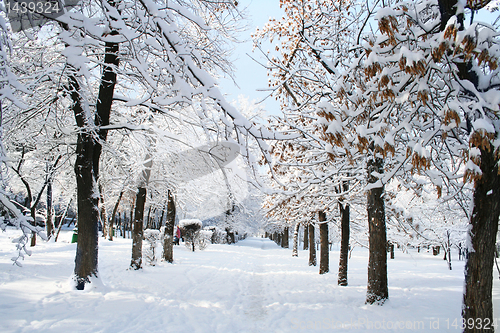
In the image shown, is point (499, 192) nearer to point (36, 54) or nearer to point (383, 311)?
point (383, 311)

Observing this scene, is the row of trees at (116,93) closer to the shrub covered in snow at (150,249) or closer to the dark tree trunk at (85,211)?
the dark tree trunk at (85,211)

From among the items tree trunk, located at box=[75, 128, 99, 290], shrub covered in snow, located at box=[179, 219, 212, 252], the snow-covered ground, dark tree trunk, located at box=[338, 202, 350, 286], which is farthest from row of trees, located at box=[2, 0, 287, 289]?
shrub covered in snow, located at box=[179, 219, 212, 252]

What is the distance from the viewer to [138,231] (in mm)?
10422

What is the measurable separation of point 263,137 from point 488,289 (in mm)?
3489

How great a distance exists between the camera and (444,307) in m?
6.66

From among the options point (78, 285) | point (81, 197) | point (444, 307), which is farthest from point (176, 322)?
point (444, 307)

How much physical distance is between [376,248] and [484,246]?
3377 mm

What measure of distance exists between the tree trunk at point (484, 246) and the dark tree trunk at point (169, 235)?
1106 cm

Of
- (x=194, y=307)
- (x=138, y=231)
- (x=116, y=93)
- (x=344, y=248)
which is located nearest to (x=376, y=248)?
(x=344, y=248)

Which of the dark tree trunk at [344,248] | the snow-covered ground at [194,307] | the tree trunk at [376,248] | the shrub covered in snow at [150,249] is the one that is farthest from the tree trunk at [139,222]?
the tree trunk at [376,248]

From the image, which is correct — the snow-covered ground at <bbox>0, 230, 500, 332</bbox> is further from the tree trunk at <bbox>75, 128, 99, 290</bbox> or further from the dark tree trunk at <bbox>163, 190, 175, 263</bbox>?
the dark tree trunk at <bbox>163, 190, 175, 263</bbox>

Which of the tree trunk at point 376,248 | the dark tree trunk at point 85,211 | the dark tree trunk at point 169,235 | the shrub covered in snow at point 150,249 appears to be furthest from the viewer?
the dark tree trunk at point 169,235

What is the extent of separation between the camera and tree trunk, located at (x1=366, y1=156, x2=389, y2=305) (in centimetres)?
660

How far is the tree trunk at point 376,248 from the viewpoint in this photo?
6.60 m
